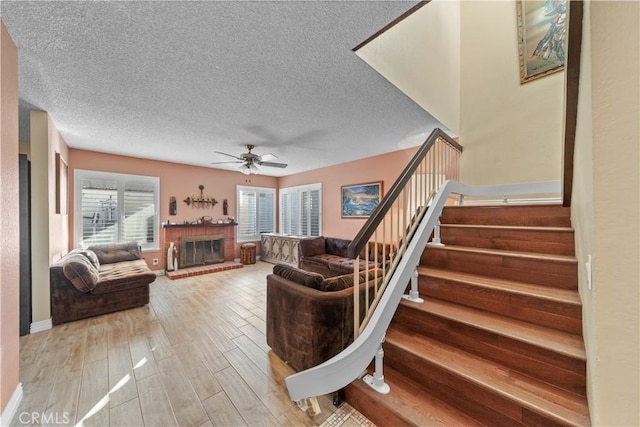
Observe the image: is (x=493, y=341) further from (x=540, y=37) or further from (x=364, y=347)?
(x=540, y=37)

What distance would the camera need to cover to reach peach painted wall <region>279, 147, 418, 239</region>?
15.8 ft

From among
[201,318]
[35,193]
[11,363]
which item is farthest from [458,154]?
[35,193]

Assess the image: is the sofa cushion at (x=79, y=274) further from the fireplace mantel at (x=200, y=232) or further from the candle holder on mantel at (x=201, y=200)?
the candle holder on mantel at (x=201, y=200)

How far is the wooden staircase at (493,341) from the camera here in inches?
47.6

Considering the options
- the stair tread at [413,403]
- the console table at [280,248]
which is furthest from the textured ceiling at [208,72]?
the console table at [280,248]

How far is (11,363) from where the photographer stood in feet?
5.52

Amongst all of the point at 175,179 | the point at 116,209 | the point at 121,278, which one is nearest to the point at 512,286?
the point at 121,278

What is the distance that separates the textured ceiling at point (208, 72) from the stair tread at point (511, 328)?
208 centimetres

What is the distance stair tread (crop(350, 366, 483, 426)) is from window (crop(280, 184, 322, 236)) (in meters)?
4.84

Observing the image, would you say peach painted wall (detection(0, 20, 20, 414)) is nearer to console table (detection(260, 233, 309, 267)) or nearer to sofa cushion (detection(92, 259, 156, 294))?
sofa cushion (detection(92, 259, 156, 294))

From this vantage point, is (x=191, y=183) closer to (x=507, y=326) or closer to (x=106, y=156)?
(x=106, y=156)

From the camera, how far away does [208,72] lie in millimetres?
2135

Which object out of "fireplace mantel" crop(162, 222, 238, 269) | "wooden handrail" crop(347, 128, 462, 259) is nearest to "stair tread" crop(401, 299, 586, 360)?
"wooden handrail" crop(347, 128, 462, 259)

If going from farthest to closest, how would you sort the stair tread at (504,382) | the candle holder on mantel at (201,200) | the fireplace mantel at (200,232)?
the candle holder on mantel at (201,200) < the fireplace mantel at (200,232) < the stair tread at (504,382)
